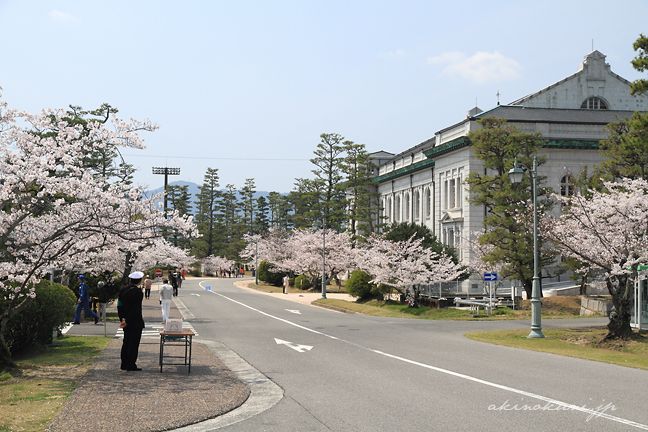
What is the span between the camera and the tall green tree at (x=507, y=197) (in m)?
33.3

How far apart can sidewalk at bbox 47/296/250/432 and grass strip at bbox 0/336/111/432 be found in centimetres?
23

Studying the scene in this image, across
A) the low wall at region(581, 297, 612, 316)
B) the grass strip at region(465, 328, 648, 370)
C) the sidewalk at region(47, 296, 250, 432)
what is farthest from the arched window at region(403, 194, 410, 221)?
the sidewalk at region(47, 296, 250, 432)

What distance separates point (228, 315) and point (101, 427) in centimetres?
2241

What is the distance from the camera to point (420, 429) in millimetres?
7227

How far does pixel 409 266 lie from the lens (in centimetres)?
3291

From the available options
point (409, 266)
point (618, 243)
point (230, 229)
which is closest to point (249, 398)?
point (618, 243)

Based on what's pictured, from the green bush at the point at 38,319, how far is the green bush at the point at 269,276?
181 feet

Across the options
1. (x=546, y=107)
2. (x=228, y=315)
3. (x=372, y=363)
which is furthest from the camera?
(x=546, y=107)

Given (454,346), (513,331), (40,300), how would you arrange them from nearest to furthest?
(40,300)
(454,346)
(513,331)

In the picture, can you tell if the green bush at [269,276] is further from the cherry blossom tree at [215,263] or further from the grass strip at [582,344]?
the grass strip at [582,344]

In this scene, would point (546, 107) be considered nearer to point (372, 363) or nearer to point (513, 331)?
point (513, 331)

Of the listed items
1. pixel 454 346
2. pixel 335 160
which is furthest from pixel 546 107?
pixel 454 346

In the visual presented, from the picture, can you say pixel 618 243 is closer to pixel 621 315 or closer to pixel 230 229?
pixel 621 315

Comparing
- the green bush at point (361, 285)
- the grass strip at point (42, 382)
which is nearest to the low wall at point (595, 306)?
the green bush at point (361, 285)
